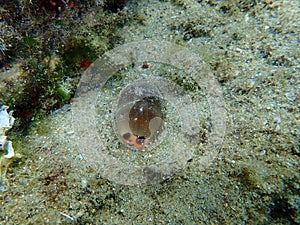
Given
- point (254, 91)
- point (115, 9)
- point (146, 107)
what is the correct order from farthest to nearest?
point (115, 9)
point (146, 107)
point (254, 91)

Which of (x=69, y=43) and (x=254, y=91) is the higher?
(x=69, y=43)

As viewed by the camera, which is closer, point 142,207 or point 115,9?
point 142,207

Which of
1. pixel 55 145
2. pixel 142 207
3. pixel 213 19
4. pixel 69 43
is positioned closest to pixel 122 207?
pixel 142 207

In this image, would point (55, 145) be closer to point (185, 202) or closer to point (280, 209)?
point (185, 202)

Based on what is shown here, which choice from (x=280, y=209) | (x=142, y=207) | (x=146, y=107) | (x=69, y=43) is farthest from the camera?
(x=69, y=43)

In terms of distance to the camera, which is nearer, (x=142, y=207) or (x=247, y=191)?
(x=247, y=191)

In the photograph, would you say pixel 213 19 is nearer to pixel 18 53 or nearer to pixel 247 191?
pixel 247 191

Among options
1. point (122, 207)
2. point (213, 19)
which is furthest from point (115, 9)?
point (122, 207)

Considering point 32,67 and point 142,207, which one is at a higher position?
point 32,67

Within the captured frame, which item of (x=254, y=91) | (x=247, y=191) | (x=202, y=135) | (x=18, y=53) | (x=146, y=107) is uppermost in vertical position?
(x=18, y=53)
